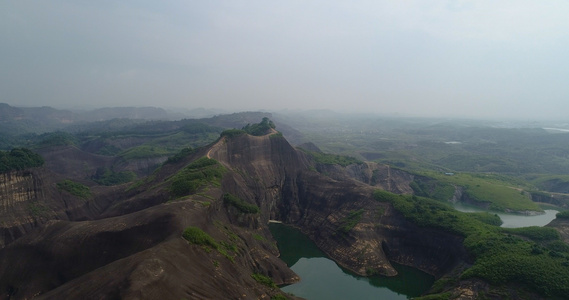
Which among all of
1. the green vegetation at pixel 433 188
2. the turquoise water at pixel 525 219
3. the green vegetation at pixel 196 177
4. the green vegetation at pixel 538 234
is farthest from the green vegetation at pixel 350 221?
the green vegetation at pixel 433 188

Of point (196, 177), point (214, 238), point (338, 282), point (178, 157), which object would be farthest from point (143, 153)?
point (338, 282)

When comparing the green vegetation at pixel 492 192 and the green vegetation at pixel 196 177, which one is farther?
the green vegetation at pixel 492 192

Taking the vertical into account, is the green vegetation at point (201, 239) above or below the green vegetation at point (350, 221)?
above

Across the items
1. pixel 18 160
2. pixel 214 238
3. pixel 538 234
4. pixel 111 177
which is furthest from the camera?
pixel 111 177

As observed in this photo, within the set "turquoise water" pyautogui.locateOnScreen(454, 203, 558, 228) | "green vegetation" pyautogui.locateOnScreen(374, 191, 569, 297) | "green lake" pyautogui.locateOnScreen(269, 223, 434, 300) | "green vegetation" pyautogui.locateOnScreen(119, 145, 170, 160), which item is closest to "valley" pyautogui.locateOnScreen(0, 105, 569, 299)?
"green vegetation" pyautogui.locateOnScreen(374, 191, 569, 297)

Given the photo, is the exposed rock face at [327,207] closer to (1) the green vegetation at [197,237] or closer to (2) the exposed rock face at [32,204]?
(1) the green vegetation at [197,237]

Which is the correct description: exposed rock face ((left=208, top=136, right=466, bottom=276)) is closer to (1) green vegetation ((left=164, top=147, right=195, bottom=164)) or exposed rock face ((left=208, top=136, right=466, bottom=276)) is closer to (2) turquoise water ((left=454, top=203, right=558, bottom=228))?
(1) green vegetation ((left=164, top=147, right=195, bottom=164))

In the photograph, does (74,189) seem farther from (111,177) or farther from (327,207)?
(327,207)

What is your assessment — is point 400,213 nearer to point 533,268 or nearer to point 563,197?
point 533,268
